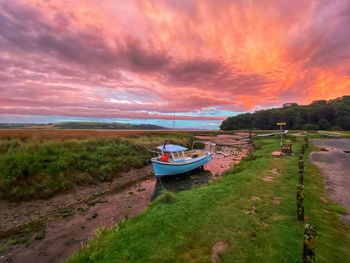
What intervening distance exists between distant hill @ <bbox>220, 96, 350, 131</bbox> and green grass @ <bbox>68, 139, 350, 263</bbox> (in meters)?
108

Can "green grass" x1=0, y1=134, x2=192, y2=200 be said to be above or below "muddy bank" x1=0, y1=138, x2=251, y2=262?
above

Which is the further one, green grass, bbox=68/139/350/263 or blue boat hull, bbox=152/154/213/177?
blue boat hull, bbox=152/154/213/177

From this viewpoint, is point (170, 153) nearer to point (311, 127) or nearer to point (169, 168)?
point (169, 168)

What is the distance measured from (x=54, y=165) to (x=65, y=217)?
295 inches

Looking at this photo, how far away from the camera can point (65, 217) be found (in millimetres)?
12664

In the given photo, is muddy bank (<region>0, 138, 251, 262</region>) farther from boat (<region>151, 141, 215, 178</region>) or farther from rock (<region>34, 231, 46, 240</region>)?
boat (<region>151, 141, 215, 178</region>)

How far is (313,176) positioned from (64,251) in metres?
16.5

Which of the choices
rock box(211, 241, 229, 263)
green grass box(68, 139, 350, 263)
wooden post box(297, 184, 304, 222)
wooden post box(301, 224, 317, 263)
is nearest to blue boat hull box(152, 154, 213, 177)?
green grass box(68, 139, 350, 263)

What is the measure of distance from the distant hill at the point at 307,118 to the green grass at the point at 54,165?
4155 inches

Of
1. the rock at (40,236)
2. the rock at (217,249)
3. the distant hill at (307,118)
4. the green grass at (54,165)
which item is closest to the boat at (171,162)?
the green grass at (54,165)

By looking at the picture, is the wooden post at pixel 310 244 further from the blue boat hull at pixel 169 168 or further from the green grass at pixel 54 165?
the green grass at pixel 54 165

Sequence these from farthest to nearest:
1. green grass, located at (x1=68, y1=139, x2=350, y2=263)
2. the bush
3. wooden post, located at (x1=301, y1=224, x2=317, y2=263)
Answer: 1. the bush
2. green grass, located at (x1=68, y1=139, x2=350, y2=263)
3. wooden post, located at (x1=301, y1=224, x2=317, y2=263)

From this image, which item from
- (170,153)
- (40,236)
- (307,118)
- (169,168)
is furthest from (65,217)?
(307,118)

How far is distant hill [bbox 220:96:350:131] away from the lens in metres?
97.8
